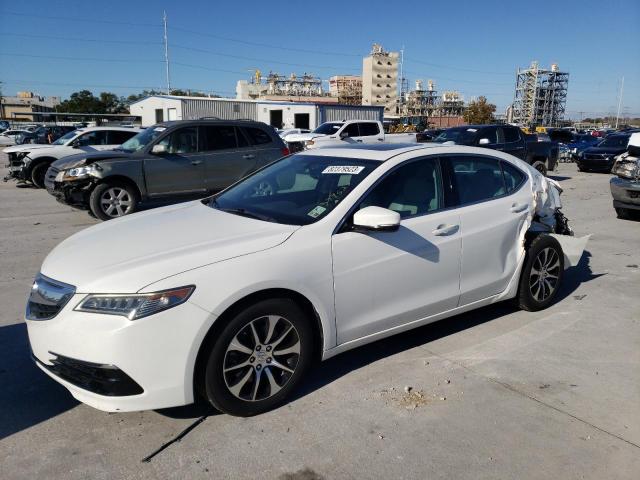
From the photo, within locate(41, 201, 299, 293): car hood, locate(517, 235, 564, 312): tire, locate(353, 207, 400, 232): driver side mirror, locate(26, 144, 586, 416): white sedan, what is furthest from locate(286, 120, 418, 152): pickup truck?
locate(353, 207, 400, 232): driver side mirror

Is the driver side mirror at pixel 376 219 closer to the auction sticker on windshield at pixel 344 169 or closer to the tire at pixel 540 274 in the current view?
the auction sticker on windshield at pixel 344 169

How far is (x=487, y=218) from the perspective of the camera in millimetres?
4277

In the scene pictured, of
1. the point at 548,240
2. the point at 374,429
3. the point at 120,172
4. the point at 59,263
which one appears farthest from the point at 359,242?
the point at 120,172

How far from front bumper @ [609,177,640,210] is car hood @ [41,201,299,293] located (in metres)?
8.42

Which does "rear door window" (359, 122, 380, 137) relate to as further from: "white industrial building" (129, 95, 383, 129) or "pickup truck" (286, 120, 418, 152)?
"white industrial building" (129, 95, 383, 129)

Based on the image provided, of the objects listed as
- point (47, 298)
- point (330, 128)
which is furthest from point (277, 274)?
point (330, 128)

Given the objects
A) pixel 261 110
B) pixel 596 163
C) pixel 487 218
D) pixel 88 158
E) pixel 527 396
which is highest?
pixel 261 110

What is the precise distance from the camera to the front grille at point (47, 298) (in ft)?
9.39

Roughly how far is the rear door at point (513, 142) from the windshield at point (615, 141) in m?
9.03

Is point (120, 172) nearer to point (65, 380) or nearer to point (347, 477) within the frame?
point (65, 380)

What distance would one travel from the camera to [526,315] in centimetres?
488

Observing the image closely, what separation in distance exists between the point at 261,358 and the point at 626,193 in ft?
29.2

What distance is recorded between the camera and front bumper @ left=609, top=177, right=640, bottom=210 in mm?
9328

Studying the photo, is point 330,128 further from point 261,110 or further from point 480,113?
point 480,113
